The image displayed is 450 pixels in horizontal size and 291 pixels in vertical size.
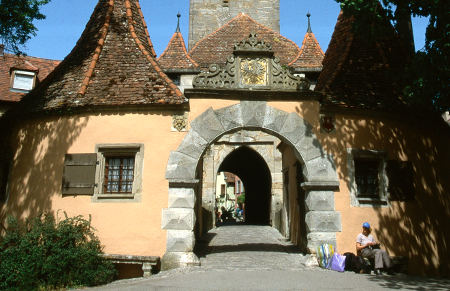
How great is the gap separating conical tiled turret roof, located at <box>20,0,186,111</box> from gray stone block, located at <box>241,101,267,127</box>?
56.1 inches

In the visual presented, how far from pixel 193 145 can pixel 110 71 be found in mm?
3039

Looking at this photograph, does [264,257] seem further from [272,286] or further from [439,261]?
[439,261]

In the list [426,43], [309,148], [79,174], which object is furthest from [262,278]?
[426,43]

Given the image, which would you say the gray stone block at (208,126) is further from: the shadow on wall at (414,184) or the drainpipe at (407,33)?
the drainpipe at (407,33)

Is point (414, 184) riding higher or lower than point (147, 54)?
lower

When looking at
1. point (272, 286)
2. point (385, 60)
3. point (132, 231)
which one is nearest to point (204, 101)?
point (132, 231)

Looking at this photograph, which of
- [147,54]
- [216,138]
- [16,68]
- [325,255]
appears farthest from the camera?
[16,68]

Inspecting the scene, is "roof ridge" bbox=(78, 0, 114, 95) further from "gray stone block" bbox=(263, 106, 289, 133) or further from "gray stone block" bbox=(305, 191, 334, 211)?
"gray stone block" bbox=(305, 191, 334, 211)

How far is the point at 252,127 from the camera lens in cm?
926

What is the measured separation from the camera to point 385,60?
10.8m

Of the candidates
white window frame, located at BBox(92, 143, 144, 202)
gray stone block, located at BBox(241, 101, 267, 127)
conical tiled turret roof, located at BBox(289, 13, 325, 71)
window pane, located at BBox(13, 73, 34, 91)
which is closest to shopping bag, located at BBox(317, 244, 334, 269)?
gray stone block, located at BBox(241, 101, 267, 127)

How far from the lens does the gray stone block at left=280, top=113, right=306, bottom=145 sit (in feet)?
30.0

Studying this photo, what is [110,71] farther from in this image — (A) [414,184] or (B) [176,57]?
(A) [414,184]

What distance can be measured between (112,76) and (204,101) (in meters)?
2.50
